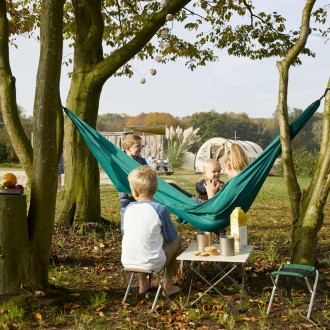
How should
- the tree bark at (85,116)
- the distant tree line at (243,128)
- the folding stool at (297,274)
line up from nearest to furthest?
1. the folding stool at (297,274)
2. the tree bark at (85,116)
3. the distant tree line at (243,128)

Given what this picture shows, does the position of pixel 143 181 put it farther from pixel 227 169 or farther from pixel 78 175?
pixel 78 175

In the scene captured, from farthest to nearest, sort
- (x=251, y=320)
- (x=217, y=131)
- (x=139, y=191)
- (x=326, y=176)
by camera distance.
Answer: (x=217, y=131)
(x=326, y=176)
(x=139, y=191)
(x=251, y=320)

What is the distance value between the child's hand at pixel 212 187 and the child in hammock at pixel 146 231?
90 cm

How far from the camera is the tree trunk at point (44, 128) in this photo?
4.04 meters

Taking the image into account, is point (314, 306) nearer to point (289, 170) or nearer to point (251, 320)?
point (251, 320)

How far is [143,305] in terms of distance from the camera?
3955 mm

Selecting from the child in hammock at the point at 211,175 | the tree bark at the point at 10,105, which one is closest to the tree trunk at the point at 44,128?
the child in hammock at the point at 211,175

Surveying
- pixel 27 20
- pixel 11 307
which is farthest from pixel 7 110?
pixel 27 20

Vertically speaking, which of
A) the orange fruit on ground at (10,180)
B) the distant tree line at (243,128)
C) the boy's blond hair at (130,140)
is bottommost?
the orange fruit on ground at (10,180)

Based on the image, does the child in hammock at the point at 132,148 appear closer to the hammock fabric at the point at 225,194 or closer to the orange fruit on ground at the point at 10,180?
the hammock fabric at the point at 225,194

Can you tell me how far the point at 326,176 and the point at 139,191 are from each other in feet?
4.80

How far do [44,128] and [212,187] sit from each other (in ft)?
4.84

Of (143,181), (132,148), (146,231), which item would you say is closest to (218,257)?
(146,231)

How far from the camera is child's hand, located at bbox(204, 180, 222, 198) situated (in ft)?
15.5
